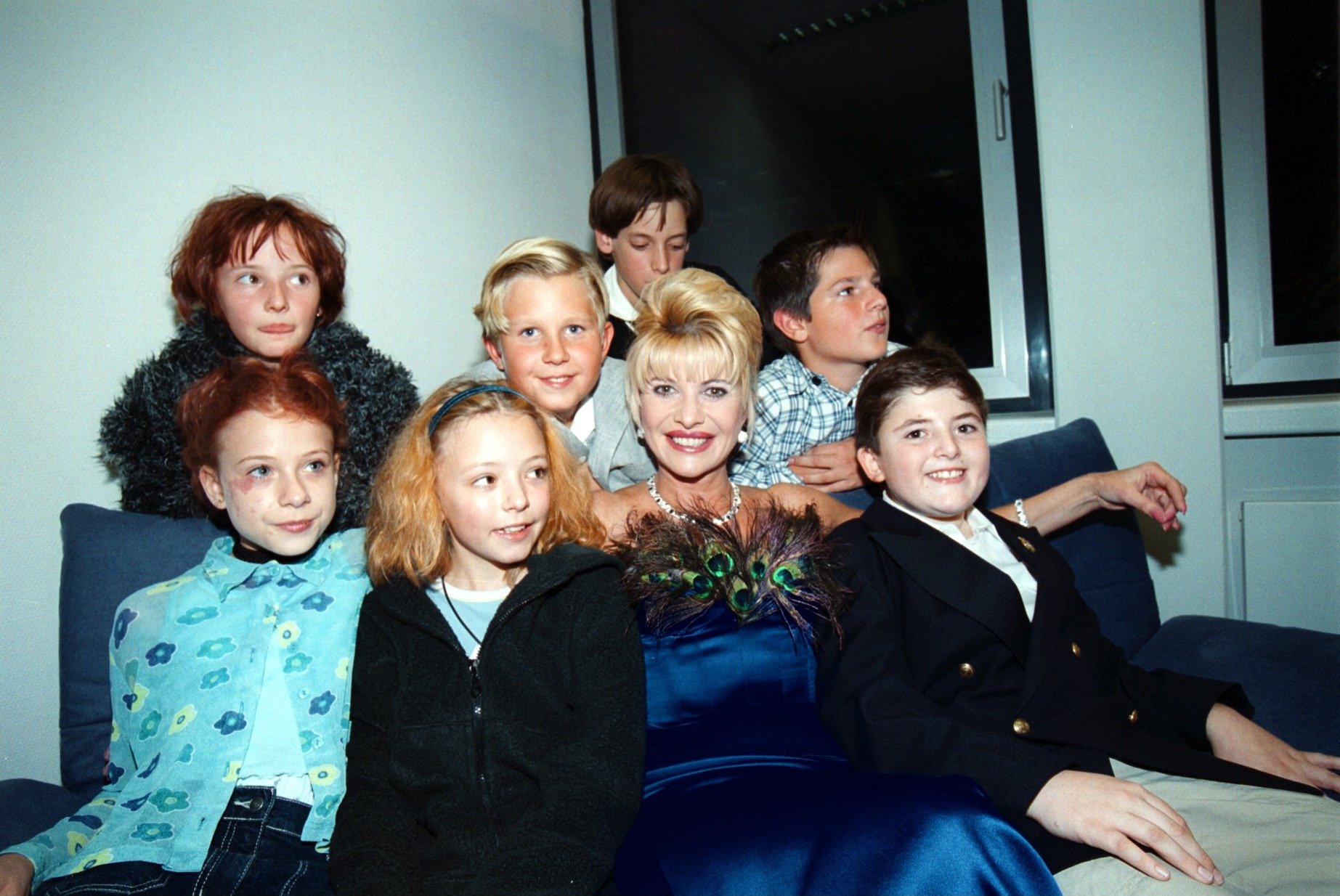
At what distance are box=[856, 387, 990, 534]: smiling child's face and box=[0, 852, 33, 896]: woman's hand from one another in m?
1.63

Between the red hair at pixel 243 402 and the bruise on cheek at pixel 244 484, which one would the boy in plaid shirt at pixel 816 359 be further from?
the bruise on cheek at pixel 244 484

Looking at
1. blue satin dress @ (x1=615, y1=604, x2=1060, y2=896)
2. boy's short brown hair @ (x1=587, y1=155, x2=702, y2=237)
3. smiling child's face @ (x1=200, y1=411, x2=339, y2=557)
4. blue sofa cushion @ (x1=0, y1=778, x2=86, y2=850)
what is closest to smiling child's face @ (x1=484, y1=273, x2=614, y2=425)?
smiling child's face @ (x1=200, y1=411, x2=339, y2=557)

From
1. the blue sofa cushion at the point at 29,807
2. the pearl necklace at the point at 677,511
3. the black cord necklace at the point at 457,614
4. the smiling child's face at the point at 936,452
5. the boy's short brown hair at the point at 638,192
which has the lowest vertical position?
the blue sofa cushion at the point at 29,807

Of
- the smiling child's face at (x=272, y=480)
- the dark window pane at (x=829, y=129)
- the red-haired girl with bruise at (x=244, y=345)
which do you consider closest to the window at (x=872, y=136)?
the dark window pane at (x=829, y=129)

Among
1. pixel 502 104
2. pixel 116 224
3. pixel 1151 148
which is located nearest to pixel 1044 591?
pixel 1151 148

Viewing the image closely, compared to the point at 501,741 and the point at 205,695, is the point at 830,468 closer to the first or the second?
the point at 501,741

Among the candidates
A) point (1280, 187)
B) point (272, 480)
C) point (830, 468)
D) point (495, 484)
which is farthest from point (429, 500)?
point (1280, 187)

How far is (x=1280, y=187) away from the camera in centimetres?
272

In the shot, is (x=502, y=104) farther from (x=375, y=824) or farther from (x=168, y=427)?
(x=375, y=824)

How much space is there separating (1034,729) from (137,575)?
1.76m

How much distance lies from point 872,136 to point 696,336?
6.60 feet

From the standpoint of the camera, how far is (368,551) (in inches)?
63.0

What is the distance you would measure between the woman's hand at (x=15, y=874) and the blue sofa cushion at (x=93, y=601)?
1.21ft

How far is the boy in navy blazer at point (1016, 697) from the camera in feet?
4.11
